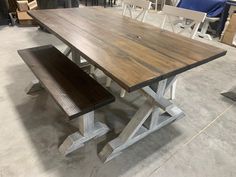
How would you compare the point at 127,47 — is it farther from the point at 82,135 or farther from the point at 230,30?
the point at 230,30

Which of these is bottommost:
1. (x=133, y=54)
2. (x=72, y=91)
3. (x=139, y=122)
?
(x=139, y=122)

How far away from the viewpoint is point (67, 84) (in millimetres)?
1585

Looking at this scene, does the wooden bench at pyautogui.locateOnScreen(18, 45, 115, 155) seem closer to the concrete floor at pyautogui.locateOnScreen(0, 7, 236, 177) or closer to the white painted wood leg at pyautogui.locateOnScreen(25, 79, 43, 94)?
the concrete floor at pyautogui.locateOnScreen(0, 7, 236, 177)

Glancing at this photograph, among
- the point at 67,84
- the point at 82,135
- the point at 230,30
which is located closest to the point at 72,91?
the point at 67,84

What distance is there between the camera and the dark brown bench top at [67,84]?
4.60 feet

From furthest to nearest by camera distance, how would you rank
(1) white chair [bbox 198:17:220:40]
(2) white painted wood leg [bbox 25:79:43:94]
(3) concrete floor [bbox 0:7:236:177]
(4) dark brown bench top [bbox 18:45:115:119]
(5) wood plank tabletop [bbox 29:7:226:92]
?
(1) white chair [bbox 198:17:220:40] < (2) white painted wood leg [bbox 25:79:43:94] < (3) concrete floor [bbox 0:7:236:177] < (4) dark brown bench top [bbox 18:45:115:119] < (5) wood plank tabletop [bbox 29:7:226:92]

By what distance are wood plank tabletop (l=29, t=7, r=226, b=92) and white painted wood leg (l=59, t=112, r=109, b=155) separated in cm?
54

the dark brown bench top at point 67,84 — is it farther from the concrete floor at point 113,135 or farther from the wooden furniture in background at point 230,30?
the wooden furniture in background at point 230,30

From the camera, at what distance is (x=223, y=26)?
181 inches

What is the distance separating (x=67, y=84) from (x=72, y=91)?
106mm

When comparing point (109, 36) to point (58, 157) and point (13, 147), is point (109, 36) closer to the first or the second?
point (58, 157)

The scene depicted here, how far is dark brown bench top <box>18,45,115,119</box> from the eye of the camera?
1.40 metres

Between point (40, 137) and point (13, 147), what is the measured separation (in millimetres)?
213

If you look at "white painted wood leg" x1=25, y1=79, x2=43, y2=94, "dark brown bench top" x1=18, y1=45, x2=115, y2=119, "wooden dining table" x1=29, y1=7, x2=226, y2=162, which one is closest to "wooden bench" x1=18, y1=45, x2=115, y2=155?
"dark brown bench top" x1=18, y1=45, x2=115, y2=119
